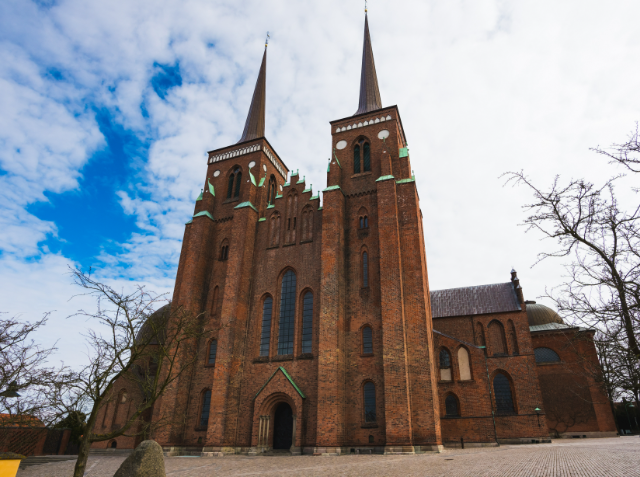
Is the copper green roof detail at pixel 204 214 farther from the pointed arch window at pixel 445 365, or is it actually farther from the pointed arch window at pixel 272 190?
the pointed arch window at pixel 445 365

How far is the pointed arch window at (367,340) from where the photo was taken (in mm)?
22062

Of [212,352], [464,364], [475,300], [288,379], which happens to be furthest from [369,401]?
[475,300]

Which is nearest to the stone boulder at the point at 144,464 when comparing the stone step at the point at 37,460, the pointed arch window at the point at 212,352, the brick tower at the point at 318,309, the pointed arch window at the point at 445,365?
the brick tower at the point at 318,309

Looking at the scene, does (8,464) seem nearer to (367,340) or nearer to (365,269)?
(367,340)

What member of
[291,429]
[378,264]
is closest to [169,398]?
[291,429]

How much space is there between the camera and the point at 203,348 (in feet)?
82.6

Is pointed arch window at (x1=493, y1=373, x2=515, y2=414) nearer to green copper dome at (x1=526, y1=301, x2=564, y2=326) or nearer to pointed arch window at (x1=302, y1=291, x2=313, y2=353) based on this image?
green copper dome at (x1=526, y1=301, x2=564, y2=326)

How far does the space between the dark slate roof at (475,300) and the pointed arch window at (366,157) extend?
17906mm

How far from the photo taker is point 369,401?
21.0 metres

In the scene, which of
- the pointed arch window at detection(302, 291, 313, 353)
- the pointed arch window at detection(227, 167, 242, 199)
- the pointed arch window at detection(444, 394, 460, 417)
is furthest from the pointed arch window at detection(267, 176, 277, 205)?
the pointed arch window at detection(444, 394, 460, 417)

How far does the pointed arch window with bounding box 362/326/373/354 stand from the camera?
22062 mm

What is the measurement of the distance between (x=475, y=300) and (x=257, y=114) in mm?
26718

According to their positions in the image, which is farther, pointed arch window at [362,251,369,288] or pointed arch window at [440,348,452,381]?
pointed arch window at [440,348,452,381]

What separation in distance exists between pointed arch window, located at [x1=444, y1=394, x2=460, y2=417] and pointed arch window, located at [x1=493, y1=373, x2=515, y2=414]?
5528 millimetres
